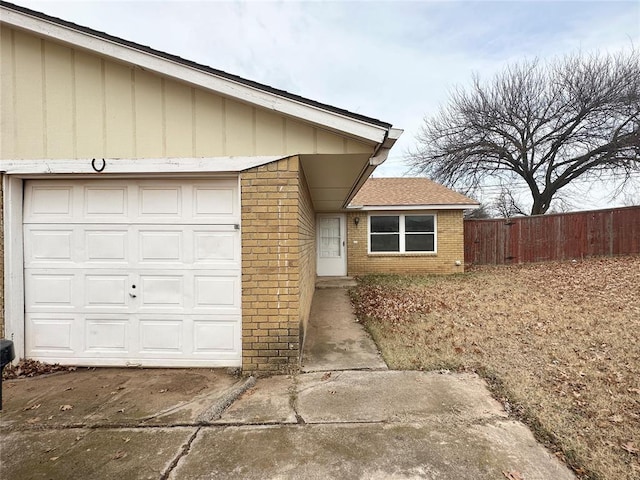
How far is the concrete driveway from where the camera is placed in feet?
7.51

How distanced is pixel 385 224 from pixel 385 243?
78 cm

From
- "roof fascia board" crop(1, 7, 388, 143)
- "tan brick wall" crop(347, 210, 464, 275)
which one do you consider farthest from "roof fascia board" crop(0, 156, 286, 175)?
"tan brick wall" crop(347, 210, 464, 275)

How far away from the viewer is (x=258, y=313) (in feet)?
12.7

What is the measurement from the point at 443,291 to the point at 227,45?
982cm

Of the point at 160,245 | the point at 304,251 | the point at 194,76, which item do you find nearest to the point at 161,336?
the point at 160,245

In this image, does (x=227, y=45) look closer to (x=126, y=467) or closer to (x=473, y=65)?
(x=126, y=467)

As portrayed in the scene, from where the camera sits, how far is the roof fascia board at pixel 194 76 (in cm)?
360

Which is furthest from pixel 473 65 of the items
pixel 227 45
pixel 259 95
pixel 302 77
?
pixel 259 95

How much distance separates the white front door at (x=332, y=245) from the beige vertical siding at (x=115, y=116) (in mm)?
9105

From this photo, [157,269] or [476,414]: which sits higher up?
[157,269]

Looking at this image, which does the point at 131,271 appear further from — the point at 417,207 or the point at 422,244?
the point at 422,244

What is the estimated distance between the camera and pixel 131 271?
4.09 metres

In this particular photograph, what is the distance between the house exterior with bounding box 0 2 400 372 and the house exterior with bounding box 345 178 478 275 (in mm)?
8695

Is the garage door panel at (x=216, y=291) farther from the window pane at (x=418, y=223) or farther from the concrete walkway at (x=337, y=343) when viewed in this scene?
the window pane at (x=418, y=223)
